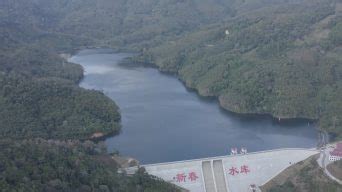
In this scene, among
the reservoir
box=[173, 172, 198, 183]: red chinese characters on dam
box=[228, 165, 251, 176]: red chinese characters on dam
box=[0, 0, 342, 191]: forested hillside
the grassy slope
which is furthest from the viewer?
the reservoir

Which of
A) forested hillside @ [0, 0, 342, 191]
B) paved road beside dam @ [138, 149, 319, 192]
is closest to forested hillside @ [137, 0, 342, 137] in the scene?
forested hillside @ [0, 0, 342, 191]

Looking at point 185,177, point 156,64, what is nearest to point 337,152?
point 185,177

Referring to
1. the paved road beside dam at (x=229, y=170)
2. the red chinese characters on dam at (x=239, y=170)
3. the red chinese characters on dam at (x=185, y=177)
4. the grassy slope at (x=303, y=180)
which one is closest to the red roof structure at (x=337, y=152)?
the grassy slope at (x=303, y=180)

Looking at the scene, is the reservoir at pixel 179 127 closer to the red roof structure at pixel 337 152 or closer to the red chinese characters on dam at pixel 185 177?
the red chinese characters on dam at pixel 185 177

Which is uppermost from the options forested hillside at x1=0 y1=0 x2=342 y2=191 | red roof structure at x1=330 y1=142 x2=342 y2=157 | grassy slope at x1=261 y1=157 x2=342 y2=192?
forested hillside at x1=0 y1=0 x2=342 y2=191

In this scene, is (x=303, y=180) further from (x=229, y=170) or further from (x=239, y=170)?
(x=229, y=170)

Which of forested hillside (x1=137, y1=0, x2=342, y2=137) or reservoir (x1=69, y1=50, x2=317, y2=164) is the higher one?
forested hillside (x1=137, y1=0, x2=342, y2=137)

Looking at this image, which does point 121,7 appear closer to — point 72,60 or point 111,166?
point 72,60

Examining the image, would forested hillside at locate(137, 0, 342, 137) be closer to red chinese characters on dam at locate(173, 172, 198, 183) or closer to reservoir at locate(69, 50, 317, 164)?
reservoir at locate(69, 50, 317, 164)
